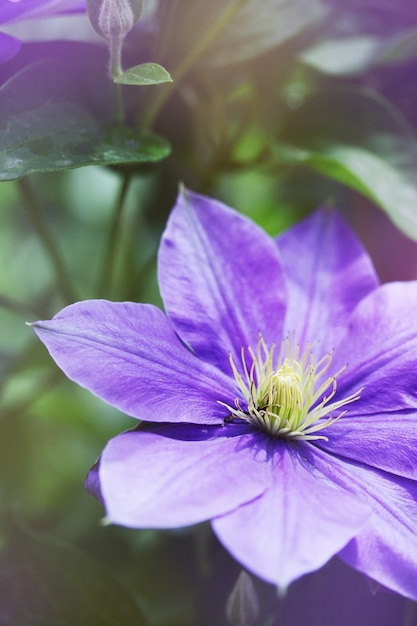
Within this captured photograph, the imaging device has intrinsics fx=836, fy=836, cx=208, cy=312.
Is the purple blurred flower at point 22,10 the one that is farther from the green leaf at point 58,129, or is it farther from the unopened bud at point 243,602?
the unopened bud at point 243,602

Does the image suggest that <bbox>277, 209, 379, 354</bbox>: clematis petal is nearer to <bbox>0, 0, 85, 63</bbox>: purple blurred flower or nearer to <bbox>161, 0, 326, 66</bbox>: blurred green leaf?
<bbox>161, 0, 326, 66</bbox>: blurred green leaf

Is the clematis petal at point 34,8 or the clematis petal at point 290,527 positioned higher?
the clematis petal at point 34,8

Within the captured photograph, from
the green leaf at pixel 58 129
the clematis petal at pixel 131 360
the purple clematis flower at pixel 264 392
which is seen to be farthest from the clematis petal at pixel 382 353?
the green leaf at pixel 58 129

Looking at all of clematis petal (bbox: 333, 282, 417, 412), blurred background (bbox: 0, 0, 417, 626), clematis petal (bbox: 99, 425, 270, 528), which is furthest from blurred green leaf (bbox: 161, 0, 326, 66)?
clematis petal (bbox: 99, 425, 270, 528)

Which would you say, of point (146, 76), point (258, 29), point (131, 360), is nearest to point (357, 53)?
point (258, 29)

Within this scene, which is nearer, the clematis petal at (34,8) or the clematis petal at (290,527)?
the clematis petal at (290,527)

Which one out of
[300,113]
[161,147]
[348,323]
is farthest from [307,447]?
[300,113]

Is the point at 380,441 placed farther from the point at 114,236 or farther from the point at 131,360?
the point at 114,236
